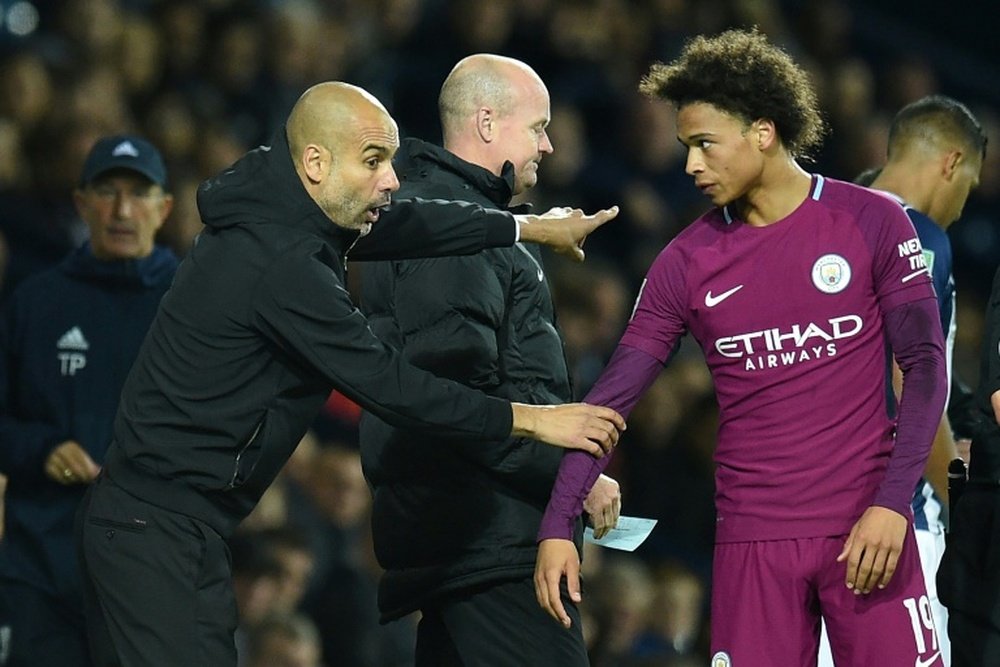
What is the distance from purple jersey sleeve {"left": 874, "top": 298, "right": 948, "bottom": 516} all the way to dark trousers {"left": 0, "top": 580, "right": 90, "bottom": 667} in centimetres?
265

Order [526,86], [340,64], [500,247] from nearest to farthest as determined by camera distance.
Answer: [500,247] < [526,86] < [340,64]

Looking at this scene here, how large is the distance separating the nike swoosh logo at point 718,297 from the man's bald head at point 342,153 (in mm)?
764

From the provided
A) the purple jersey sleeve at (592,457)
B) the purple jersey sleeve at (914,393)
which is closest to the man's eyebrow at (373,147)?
the purple jersey sleeve at (592,457)

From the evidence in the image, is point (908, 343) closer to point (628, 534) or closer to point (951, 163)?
point (628, 534)

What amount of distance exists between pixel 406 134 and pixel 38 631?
13.7 feet

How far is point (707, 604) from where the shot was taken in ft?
29.6

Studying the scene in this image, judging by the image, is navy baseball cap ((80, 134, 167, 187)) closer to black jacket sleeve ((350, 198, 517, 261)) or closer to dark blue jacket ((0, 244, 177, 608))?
dark blue jacket ((0, 244, 177, 608))

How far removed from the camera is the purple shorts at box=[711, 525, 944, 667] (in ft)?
13.1

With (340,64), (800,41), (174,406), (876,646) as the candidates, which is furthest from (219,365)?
(800,41)

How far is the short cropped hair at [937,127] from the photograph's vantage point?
540 cm

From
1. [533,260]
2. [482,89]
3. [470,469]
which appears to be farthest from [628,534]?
[482,89]

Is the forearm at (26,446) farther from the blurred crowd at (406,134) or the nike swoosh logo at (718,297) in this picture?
the nike swoosh logo at (718,297)

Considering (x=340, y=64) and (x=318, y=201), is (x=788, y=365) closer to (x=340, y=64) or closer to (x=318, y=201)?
(x=318, y=201)

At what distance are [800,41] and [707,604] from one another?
4.17m
